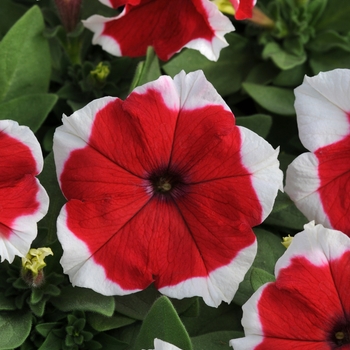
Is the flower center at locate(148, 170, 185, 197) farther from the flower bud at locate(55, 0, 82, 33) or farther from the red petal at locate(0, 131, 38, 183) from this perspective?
the flower bud at locate(55, 0, 82, 33)

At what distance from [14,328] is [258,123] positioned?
2.30ft

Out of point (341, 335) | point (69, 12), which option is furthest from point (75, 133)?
point (341, 335)

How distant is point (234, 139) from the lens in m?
1.27

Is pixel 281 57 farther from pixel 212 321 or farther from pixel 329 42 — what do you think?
pixel 212 321

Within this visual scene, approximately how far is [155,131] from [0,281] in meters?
0.45

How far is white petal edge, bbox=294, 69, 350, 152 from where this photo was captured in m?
1.35

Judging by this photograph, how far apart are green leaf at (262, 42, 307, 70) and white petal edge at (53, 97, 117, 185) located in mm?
565

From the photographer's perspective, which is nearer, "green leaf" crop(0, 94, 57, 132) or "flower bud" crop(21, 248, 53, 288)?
"flower bud" crop(21, 248, 53, 288)

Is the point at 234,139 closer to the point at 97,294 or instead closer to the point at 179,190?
the point at 179,190

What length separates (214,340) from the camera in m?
1.33

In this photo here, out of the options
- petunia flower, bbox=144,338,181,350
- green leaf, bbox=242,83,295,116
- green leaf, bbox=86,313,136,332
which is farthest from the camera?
green leaf, bbox=242,83,295,116

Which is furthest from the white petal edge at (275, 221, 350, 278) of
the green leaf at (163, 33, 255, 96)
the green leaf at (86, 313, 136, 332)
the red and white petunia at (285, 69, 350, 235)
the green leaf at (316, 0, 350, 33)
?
the green leaf at (316, 0, 350, 33)

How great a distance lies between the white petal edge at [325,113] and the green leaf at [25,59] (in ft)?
2.11

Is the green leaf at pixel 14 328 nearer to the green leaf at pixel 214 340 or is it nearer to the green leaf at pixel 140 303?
the green leaf at pixel 140 303
